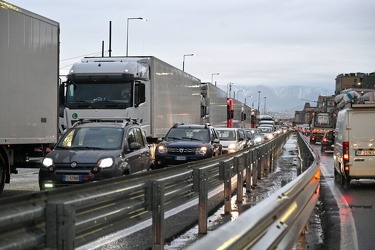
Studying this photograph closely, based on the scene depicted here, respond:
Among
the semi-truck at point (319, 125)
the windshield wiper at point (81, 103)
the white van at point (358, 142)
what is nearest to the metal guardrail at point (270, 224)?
the white van at point (358, 142)

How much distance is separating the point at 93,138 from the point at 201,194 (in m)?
5.52

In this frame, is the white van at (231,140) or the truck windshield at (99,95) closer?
the truck windshield at (99,95)

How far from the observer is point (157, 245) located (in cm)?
700

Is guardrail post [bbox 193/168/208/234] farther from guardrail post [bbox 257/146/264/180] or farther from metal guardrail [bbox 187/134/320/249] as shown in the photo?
guardrail post [bbox 257/146/264/180]

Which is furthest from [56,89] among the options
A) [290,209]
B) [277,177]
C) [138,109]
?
[290,209]

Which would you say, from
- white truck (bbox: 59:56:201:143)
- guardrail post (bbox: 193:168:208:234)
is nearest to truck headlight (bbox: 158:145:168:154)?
white truck (bbox: 59:56:201:143)

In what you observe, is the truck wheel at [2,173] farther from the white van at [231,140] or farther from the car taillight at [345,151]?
the white van at [231,140]

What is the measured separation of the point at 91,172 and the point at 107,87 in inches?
327

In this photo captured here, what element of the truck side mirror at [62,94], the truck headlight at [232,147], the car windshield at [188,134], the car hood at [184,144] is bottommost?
the truck headlight at [232,147]

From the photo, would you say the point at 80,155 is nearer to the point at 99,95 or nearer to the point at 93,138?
the point at 93,138

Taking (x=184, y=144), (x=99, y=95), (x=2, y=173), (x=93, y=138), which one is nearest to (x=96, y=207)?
(x=2, y=173)

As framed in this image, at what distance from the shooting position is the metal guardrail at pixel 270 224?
361 cm

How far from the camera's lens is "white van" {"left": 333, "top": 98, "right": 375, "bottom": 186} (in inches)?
634

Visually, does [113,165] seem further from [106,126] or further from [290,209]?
[290,209]
